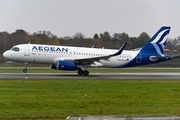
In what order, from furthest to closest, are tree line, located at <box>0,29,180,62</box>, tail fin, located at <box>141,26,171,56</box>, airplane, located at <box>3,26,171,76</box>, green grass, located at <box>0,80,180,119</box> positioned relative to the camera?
tree line, located at <box>0,29,180,62</box>
tail fin, located at <box>141,26,171,56</box>
airplane, located at <box>3,26,171,76</box>
green grass, located at <box>0,80,180,119</box>

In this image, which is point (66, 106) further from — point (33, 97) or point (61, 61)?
point (61, 61)

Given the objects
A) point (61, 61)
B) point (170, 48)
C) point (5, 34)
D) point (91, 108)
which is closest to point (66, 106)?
point (91, 108)

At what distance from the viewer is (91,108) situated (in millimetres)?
10641

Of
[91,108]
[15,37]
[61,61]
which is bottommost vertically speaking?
[91,108]

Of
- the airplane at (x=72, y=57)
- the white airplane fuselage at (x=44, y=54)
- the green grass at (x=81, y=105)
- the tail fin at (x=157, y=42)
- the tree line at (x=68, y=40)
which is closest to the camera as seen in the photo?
the green grass at (x=81, y=105)

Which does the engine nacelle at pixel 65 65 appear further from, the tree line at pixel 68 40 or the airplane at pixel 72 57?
the tree line at pixel 68 40

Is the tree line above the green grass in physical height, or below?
above

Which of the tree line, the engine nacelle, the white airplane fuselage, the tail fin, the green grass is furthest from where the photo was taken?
the tree line

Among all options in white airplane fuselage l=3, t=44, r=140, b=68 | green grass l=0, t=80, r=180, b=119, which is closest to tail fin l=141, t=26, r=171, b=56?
white airplane fuselage l=3, t=44, r=140, b=68

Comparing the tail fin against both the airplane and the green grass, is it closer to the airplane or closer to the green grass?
the airplane

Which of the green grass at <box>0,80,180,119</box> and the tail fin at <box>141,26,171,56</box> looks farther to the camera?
the tail fin at <box>141,26,171,56</box>

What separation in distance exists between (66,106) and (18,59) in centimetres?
1960

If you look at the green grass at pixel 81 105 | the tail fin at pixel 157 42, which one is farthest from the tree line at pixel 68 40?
the green grass at pixel 81 105

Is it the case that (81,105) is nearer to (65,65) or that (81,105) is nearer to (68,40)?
(65,65)
